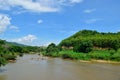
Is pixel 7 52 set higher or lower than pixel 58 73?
higher

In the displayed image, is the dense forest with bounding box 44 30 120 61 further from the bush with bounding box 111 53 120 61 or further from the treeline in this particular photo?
the treeline

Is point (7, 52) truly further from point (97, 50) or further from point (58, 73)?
point (97, 50)

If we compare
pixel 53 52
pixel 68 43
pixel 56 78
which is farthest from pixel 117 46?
pixel 56 78

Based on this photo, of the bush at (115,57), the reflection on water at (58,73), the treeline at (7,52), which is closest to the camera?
the reflection on water at (58,73)

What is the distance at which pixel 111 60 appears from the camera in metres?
74.6

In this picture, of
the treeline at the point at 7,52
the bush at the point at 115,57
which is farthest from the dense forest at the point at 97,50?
the treeline at the point at 7,52

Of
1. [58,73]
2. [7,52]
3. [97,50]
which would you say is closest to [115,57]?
[97,50]

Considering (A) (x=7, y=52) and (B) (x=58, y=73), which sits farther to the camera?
(A) (x=7, y=52)

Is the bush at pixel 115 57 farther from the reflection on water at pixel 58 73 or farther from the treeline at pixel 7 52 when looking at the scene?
the treeline at pixel 7 52

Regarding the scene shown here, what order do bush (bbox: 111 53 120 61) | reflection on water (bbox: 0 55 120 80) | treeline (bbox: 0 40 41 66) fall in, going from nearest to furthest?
reflection on water (bbox: 0 55 120 80) → treeline (bbox: 0 40 41 66) → bush (bbox: 111 53 120 61)

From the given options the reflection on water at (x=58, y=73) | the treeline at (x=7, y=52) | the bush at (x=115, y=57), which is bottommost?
the reflection on water at (x=58, y=73)

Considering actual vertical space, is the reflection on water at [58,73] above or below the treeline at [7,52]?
below

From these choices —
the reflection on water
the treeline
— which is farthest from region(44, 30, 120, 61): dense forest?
the reflection on water

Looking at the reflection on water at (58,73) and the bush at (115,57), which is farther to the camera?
the bush at (115,57)
